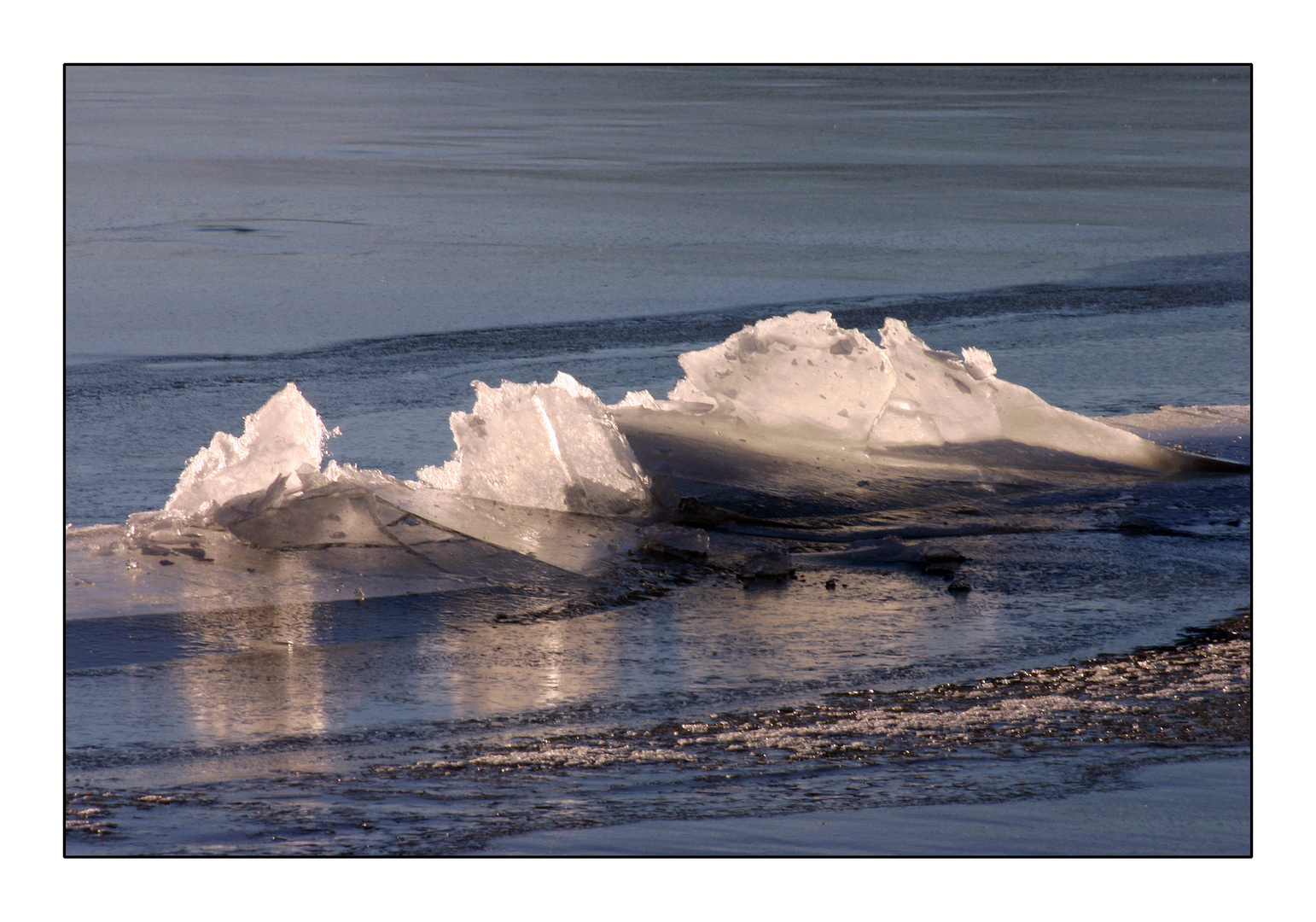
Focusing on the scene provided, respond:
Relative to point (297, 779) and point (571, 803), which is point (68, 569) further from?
point (571, 803)

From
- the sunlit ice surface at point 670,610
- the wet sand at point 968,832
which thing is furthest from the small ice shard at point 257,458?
the wet sand at point 968,832

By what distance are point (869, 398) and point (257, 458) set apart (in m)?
1.71

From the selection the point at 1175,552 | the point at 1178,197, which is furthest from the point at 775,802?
the point at 1178,197

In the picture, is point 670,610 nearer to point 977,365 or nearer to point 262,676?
point 262,676

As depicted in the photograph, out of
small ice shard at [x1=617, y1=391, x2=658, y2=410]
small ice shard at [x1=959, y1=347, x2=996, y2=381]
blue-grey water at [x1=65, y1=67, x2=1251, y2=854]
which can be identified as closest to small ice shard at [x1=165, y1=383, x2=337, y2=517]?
blue-grey water at [x1=65, y1=67, x2=1251, y2=854]

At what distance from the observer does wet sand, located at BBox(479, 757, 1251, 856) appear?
2.48 m

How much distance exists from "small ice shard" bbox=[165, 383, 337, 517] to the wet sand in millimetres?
1597

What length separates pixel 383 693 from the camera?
9.85 ft

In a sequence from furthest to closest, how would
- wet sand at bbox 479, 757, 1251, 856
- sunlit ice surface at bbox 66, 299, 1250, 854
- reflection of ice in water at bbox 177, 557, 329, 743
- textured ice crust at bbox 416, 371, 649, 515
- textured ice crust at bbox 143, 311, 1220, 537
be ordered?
1. textured ice crust at bbox 143, 311, 1220, 537
2. textured ice crust at bbox 416, 371, 649, 515
3. reflection of ice in water at bbox 177, 557, 329, 743
4. sunlit ice surface at bbox 66, 299, 1250, 854
5. wet sand at bbox 479, 757, 1251, 856

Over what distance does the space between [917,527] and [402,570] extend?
1.29 metres

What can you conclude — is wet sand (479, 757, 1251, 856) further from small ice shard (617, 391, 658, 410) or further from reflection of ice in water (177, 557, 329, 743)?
small ice shard (617, 391, 658, 410)

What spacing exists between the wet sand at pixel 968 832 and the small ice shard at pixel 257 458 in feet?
5.24

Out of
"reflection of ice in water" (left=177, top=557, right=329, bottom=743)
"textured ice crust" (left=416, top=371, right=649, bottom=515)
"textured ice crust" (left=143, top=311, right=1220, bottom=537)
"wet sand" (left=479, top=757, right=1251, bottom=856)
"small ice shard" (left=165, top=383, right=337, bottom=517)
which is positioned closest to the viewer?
"wet sand" (left=479, top=757, right=1251, bottom=856)

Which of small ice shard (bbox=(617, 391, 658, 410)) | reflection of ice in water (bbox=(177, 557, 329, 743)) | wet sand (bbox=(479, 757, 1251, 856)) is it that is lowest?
wet sand (bbox=(479, 757, 1251, 856))
